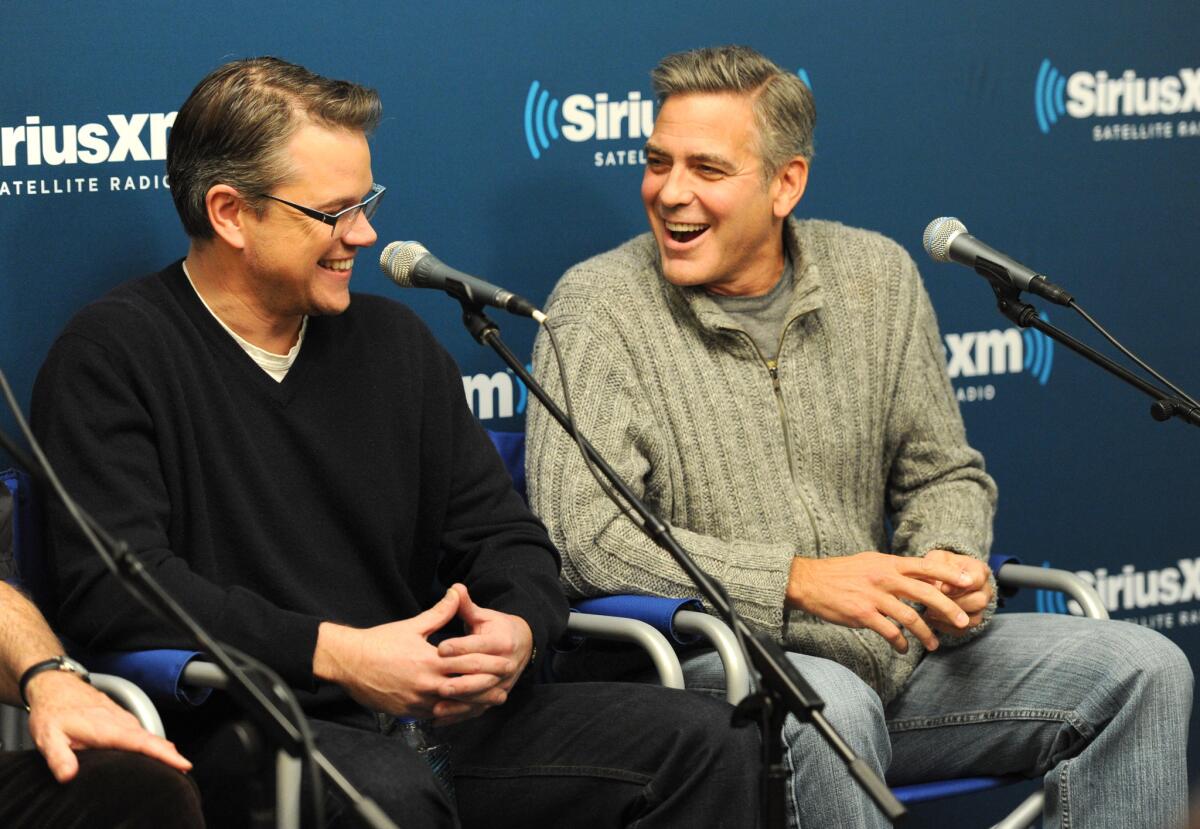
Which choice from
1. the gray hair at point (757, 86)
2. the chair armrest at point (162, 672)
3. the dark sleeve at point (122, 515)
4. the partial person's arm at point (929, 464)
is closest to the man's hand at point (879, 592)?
the partial person's arm at point (929, 464)

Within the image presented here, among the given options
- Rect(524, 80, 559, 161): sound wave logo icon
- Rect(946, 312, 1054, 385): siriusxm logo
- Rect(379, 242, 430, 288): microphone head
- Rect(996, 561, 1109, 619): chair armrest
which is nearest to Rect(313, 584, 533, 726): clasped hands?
Rect(379, 242, 430, 288): microphone head

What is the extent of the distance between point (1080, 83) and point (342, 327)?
2.10m

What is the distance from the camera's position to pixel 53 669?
2209mm

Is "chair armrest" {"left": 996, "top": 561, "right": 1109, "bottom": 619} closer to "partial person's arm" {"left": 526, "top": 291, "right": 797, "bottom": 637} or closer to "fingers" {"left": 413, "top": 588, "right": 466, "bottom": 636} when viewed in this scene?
"partial person's arm" {"left": 526, "top": 291, "right": 797, "bottom": 637}

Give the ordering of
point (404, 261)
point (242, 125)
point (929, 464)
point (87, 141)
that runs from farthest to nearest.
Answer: point (929, 464) < point (87, 141) < point (242, 125) < point (404, 261)

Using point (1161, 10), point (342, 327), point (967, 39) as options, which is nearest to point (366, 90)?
point (342, 327)

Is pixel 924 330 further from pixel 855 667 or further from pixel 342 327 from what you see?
pixel 342 327

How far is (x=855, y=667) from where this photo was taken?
2939 millimetres

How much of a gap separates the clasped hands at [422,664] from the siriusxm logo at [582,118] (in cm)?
127

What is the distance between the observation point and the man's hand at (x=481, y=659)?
2.42m

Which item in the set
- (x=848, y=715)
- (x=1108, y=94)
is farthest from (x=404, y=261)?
(x=1108, y=94)

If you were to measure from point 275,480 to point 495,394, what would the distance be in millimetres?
941

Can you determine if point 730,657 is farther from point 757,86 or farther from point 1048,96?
point 1048,96

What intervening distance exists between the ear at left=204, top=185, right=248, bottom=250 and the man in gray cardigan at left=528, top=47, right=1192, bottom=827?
62 cm
